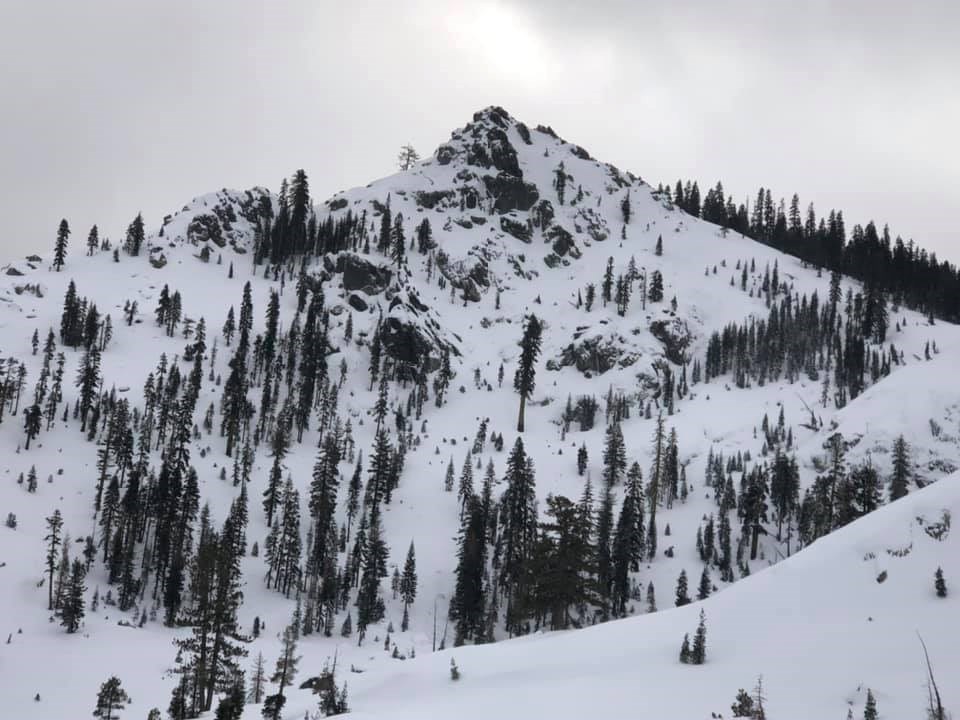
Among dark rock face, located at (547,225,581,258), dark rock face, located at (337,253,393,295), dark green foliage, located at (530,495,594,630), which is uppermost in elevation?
dark rock face, located at (547,225,581,258)

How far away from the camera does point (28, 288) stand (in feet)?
339

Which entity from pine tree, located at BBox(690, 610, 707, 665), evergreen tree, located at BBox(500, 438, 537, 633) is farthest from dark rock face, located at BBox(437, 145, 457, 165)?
pine tree, located at BBox(690, 610, 707, 665)

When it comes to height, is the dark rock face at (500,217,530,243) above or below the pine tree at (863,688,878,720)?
above

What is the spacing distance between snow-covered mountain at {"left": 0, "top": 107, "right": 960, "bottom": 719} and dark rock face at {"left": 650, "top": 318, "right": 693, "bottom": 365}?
54cm

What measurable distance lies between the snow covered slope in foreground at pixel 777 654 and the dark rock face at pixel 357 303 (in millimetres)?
94194

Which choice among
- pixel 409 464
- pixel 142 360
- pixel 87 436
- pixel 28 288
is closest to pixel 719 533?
pixel 409 464

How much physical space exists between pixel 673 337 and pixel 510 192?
72.0 m

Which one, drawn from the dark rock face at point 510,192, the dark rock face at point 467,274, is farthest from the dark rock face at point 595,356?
the dark rock face at point 510,192

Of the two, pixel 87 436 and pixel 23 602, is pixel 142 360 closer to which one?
pixel 87 436

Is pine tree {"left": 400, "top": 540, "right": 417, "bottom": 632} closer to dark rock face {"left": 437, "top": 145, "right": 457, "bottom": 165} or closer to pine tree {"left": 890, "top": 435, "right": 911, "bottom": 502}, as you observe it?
pine tree {"left": 890, "top": 435, "right": 911, "bottom": 502}

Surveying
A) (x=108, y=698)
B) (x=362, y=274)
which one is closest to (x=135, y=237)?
(x=362, y=274)

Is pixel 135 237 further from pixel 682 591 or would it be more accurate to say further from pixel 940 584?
pixel 940 584

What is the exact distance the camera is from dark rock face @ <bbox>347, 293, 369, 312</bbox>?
116 metres

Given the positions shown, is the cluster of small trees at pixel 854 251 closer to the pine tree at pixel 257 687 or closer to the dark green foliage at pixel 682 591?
the dark green foliage at pixel 682 591
